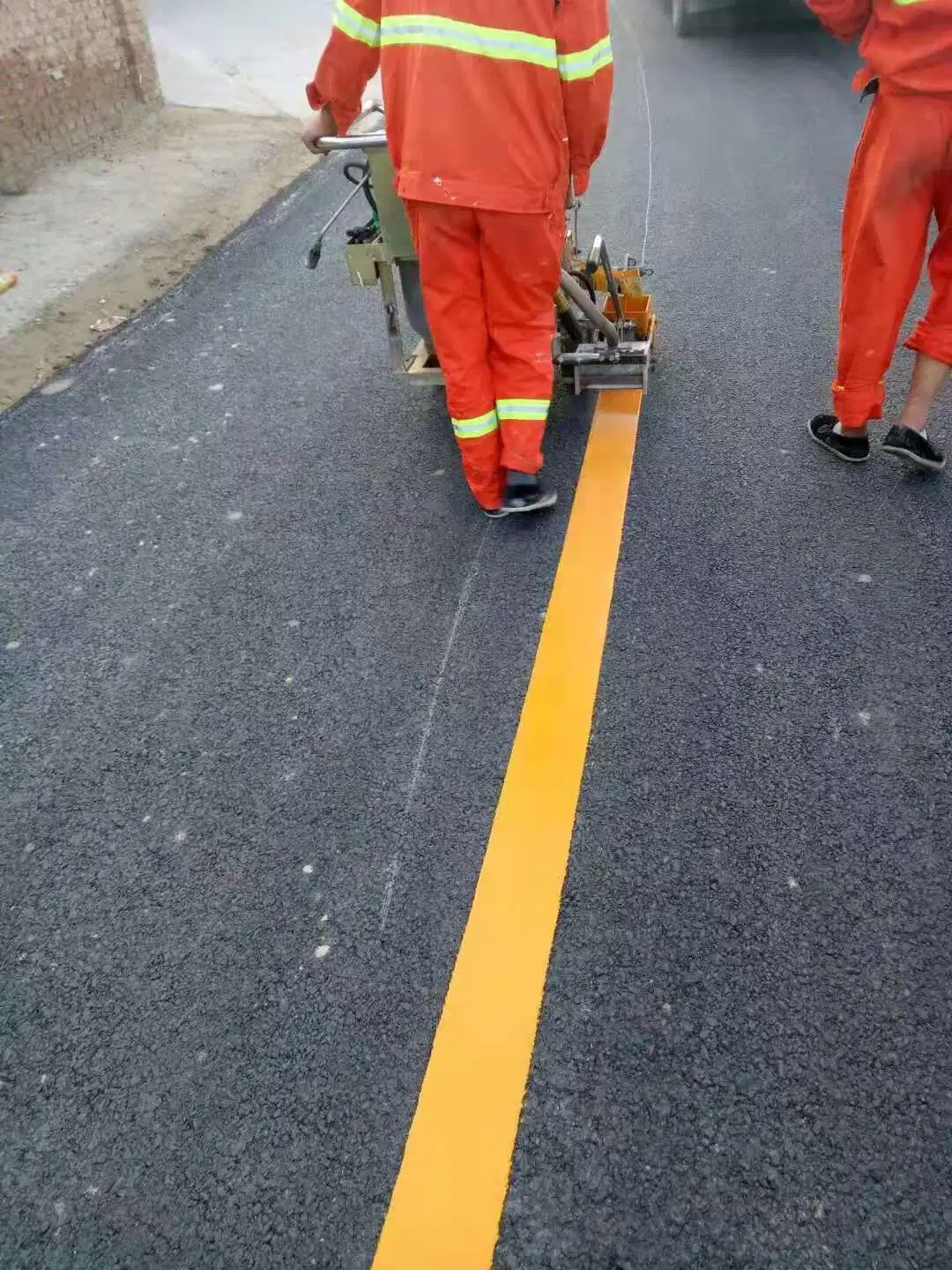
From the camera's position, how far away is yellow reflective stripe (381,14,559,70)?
2299 millimetres

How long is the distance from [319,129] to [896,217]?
1711mm

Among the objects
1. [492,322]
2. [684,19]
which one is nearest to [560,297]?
[492,322]

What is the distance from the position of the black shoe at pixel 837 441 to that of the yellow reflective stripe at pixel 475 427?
45.4 inches

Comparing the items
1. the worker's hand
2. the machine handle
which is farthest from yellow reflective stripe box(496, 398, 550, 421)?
Result: the worker's hand

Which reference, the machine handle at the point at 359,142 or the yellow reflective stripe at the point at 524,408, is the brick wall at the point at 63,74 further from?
the yellow reflective stripe at the point at 524,408

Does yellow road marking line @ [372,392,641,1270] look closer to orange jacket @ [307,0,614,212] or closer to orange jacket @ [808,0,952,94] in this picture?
orange jacket @ [307,0,614,212]

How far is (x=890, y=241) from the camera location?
107 inches

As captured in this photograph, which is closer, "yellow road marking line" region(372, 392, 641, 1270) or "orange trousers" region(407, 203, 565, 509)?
"yellow road marking line" region(372, 392, 641, 1270)

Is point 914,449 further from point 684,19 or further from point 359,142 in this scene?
point 684,19

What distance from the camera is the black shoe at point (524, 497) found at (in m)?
2.93

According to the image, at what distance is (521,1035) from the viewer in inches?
64.4

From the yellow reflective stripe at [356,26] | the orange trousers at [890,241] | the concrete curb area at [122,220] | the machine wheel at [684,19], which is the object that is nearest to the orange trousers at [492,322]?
the yellow reflective stripe at [356,26]

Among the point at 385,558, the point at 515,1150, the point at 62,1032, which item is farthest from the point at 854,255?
the point at 62,1032

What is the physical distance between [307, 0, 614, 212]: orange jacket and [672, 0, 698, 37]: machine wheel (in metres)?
9.21
